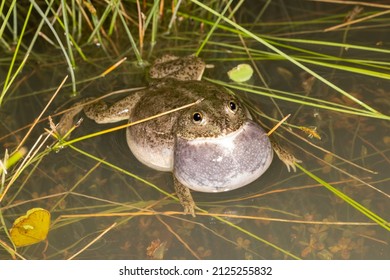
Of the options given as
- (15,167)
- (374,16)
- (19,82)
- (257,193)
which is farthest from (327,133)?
(19,82)

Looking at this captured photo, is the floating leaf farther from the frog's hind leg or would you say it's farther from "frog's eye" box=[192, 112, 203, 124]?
"frog's eye" box=[192, 112, 203, 124]

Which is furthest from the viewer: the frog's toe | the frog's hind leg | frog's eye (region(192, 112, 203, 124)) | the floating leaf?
the floating leaf

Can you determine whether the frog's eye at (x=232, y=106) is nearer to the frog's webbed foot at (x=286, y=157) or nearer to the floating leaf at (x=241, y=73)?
the frog's webbed foot at (x=286, y=157)

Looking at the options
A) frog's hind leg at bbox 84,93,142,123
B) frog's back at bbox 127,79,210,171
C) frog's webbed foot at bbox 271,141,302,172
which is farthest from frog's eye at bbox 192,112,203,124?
frog's hind leg at bbox 84,93,142,123

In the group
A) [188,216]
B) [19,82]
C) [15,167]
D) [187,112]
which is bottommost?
[188,216]

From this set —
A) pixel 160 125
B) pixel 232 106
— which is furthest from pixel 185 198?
pixel 232 106

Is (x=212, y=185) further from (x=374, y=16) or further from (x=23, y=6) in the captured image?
(x=23, y=6)

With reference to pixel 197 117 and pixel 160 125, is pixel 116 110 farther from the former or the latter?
pixel 197 117
